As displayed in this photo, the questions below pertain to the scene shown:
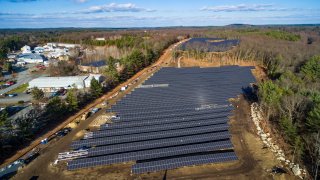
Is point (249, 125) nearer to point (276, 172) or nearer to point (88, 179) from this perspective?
point (276, 172)

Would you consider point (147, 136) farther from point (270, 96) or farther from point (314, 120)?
point (314, 120)

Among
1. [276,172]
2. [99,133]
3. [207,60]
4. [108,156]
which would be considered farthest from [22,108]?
[207,60]

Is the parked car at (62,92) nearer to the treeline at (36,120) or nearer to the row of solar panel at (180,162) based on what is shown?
the treeline at (36,120)

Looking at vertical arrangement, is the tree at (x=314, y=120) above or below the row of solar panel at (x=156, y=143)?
above

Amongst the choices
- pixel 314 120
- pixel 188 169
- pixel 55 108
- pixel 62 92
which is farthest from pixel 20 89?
pixel 314 120

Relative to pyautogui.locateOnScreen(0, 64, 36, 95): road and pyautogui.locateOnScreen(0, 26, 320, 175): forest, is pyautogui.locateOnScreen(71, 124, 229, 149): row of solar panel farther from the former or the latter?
pyautogui.locateOnScreen(0, 64, 36, 95): road

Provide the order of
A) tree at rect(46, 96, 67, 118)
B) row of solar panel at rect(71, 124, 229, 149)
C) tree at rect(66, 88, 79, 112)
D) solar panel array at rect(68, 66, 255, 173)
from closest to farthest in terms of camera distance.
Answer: solar panel array at rect(68, 66, 255, 173) → row of solar panel at rect(71, 124, 229, 149) → tree at rect(46, 96, 67, 118) → tree at rect(66, 88, 79, 112)

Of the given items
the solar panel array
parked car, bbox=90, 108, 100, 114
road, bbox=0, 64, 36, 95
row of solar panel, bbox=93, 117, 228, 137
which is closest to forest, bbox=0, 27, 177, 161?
parked car, bbox=90, 108, 100, 114

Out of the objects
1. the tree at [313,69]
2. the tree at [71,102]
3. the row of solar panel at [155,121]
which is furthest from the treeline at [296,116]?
the tree at [71,102]
